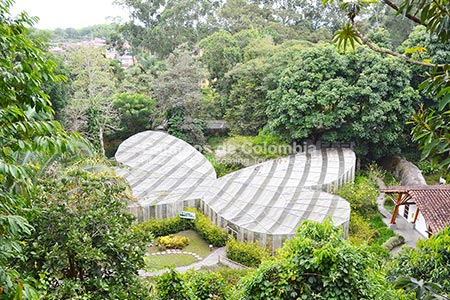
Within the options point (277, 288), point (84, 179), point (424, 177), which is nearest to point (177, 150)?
point (424, 177)

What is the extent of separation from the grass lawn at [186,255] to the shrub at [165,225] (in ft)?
0.68

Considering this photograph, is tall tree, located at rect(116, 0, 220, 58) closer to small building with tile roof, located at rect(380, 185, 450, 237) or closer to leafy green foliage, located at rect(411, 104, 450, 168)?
small building with tile roof, located at rect(380, 185, 450, 237)

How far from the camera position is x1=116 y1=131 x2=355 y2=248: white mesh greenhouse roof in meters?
13.2

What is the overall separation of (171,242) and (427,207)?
8.01m

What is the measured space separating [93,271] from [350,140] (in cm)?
1520

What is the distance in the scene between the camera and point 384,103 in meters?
17.7

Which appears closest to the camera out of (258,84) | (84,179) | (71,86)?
(84,179)

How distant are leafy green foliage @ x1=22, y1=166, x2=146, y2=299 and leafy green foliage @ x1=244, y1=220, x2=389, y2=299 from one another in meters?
1.82

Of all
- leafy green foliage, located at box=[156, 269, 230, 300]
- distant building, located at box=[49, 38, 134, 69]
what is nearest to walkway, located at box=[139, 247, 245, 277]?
leafy green foliage, located at box=[156, 269, 230, 300]

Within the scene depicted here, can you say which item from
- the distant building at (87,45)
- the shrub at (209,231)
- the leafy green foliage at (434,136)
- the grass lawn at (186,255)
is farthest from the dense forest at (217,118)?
the shrub at (209,231)

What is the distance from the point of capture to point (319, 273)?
19.0 feet

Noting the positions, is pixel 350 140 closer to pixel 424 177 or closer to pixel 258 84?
pixel 424 177

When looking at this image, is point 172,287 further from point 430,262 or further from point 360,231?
point 360,231

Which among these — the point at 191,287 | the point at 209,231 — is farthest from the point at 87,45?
the point at 191,287
